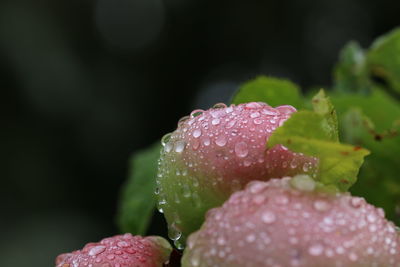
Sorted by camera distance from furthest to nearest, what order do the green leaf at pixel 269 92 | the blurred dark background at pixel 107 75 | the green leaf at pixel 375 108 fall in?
the blurred dark background at pixel 107 75 < the green leaf at pixel 375 108 < the green leaf at pixel 269 92

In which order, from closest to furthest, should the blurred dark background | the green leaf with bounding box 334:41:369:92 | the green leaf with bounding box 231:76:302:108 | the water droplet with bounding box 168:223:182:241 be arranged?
1. the water droplet with bounding box 168:223:182:241
2. the green leaf with bounding box 231:76:302:108
3. the green leaf with bounding box 334:41:369:92
4. the blurred dark background

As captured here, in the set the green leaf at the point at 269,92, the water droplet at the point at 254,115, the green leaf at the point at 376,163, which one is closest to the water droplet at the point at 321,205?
the water droplet at the point at 254,115

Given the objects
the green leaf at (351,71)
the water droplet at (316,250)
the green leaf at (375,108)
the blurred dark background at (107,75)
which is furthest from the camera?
the blurred dark background at (107,75)

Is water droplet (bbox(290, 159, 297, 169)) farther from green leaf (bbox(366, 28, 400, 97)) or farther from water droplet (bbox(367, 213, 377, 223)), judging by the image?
green leaf (bbox(366, 28, 400, 97))

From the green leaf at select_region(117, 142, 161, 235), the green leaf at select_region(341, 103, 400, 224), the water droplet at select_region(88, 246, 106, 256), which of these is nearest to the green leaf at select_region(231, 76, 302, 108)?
the green leaf at select_region(341, 103, 400, 224)

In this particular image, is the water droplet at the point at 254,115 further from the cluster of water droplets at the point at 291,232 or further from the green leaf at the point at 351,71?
the green leaf at the point at 351,71

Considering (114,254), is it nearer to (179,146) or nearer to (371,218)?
(179,146)

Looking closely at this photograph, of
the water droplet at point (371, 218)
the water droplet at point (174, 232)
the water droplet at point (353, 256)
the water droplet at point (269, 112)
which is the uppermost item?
the water droplet at point (269, 112)
